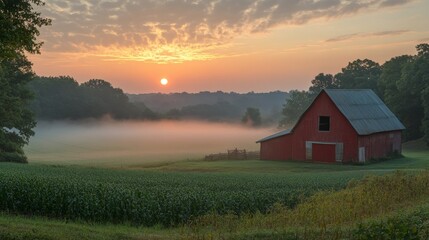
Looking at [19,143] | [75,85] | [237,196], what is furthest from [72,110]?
[237,196]

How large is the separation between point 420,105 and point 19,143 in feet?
208

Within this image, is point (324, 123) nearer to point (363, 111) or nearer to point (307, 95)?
point (363, 111)

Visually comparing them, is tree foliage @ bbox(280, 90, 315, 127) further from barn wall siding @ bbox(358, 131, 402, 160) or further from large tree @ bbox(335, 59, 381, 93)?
barn wall siding @ bbox(358, 131, 402, 160)

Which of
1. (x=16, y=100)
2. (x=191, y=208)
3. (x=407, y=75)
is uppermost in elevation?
(x=407, y=75)

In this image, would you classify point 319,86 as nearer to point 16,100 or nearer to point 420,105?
point 420,105

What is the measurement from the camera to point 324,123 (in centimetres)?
5825

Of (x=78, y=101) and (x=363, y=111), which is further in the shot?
(x=78, y=101)

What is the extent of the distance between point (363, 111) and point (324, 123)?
6145 millimetres

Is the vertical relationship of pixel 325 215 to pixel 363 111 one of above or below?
below

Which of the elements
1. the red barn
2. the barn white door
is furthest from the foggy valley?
the barn white door

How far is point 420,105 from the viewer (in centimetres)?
8419

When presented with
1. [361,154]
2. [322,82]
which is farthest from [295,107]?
[361,154]

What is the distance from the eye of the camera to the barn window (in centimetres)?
5794

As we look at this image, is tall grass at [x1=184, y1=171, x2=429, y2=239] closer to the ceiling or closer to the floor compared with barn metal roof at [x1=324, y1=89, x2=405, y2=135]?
closer to the floor
